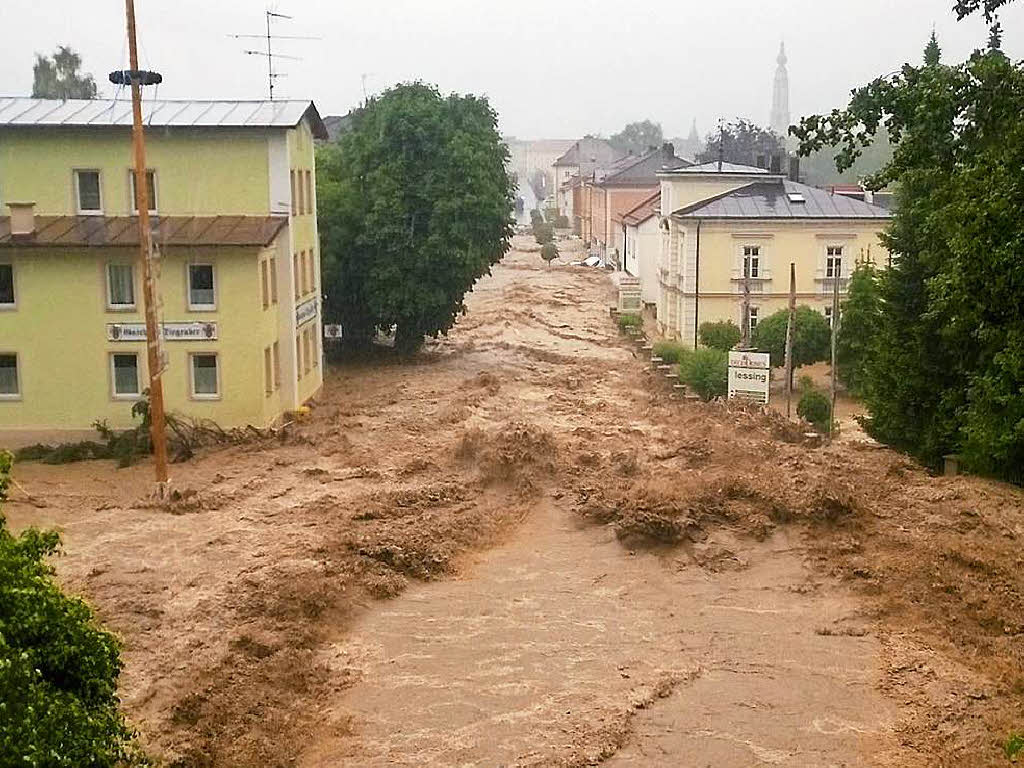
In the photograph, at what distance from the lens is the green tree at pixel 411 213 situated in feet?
119

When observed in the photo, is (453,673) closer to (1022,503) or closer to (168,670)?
(168,670)

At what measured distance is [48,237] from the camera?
2678cm

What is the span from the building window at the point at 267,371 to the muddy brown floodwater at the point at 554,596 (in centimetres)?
125

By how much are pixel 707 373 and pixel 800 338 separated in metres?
5.42

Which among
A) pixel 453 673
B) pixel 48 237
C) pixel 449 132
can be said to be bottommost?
pixel 453 673

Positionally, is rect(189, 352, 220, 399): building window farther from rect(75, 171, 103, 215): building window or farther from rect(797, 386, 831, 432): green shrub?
rect(797, 386, 831, 432): green shrub

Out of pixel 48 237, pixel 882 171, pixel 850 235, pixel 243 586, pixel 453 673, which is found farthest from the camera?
pixel 850 235

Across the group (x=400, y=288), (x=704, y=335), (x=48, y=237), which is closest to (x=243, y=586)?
(x=48, y=237)

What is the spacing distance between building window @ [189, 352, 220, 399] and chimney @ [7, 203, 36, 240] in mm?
4632

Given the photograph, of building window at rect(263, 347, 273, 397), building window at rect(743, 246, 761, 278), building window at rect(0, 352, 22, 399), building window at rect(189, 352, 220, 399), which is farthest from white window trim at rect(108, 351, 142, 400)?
building window at rect(743, 246, 761, 278)

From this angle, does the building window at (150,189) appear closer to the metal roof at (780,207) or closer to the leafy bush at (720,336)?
the leafy bush at (720,336)

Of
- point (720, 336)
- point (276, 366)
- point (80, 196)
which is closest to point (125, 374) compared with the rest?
point (276, 366)

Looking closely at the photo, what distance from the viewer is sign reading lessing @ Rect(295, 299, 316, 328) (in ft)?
101

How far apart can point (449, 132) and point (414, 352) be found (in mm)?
7861
